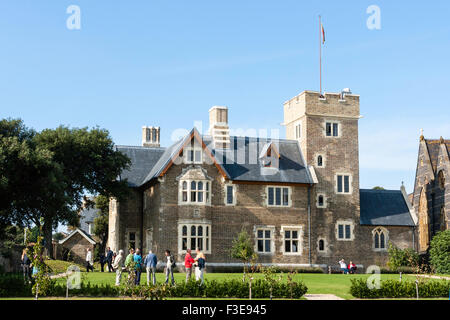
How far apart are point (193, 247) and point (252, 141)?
34.0 ft

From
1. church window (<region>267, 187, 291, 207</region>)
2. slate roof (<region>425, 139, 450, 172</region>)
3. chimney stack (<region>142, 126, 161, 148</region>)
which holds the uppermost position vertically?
chimney stack (<region>142, 126, 161, 148</region>)

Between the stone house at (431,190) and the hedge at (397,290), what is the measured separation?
24195mm

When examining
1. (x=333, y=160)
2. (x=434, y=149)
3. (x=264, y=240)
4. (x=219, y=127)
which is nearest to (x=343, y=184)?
(x=333, y=160)

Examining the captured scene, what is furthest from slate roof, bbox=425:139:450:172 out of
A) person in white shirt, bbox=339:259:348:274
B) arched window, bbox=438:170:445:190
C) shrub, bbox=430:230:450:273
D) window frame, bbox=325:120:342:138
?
person in white shirt, bbox=339:259:348:274

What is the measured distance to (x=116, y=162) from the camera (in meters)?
47.6

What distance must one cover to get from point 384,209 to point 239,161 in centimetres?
1339

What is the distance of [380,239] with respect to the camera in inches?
2060

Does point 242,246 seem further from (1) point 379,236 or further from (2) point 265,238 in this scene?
(1) point 379,236

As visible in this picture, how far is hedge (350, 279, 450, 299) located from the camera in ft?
94.1

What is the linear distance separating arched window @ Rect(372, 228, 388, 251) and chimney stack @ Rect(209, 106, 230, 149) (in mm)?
13940

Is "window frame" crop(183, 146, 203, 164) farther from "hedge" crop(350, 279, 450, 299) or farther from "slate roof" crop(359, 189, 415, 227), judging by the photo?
"hedge" crop(350, 279, 450, 299)
